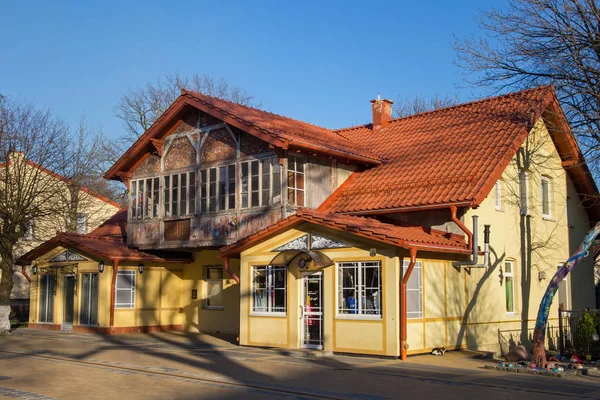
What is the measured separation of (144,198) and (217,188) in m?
3.88

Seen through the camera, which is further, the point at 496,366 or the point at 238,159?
the point at 238,159

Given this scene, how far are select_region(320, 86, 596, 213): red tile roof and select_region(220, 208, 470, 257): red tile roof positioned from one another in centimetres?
88

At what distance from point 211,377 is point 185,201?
10.6 m

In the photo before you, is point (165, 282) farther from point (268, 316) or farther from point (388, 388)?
point (388, 388)

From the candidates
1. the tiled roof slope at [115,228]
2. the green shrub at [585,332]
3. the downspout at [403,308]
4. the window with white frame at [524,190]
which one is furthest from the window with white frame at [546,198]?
the tiled roof slope at [115,228]

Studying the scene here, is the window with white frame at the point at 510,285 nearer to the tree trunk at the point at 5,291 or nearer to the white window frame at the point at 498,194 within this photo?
the white window frame at the point at 498,194

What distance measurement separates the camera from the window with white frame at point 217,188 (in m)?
22.0

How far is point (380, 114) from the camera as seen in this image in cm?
2650

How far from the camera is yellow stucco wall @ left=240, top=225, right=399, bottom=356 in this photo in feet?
55.4

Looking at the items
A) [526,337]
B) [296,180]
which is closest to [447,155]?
[296,180]

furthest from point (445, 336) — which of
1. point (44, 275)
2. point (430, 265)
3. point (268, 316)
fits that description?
point (44, 275)

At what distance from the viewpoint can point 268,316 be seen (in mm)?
19391

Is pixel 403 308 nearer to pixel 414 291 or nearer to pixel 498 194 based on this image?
pixel 414 291

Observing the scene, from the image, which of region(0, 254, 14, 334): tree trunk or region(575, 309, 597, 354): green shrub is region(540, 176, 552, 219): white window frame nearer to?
region(575, 309, 597, 354): green shrub
